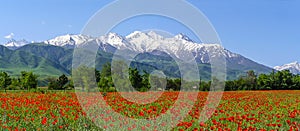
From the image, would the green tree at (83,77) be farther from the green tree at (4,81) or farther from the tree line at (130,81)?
the green tree at (4,81)

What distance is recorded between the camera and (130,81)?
1394 inches

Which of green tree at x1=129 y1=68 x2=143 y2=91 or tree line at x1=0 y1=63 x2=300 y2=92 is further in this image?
green tree at x1=129 y1=68 x2=143 y2=91

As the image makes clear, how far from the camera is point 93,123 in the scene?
444 inches

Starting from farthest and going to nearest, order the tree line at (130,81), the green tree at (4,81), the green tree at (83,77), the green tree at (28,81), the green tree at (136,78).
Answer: the green tree at (4,81) < the green tree at (28,81) < the green tree at (136,78) < the tree line at (130,81) < the green tree at (83,77)

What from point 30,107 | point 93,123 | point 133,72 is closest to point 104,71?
point 133,72

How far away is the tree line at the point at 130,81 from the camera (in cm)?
3328

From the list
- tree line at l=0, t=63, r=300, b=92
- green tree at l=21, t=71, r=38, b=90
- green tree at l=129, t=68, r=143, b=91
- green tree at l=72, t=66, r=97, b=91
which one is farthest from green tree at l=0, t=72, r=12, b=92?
green tree at l=129, t=68, r=143, b=91

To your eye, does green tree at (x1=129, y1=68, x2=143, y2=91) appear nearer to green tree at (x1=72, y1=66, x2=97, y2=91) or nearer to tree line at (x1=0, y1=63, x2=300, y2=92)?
tree line at (x1=0, y1=63, x2=300, y2=92)

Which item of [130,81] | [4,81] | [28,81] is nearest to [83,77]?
[130,81]

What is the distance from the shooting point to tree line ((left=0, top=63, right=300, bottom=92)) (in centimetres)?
3328

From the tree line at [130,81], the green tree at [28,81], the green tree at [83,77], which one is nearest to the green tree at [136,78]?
the tree line at [130,81]

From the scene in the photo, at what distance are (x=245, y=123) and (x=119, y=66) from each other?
2190 cm

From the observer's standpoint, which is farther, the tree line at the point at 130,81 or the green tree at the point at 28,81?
the green tree at the point at 28,81

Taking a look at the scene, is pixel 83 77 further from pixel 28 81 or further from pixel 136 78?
pixel 28 81
